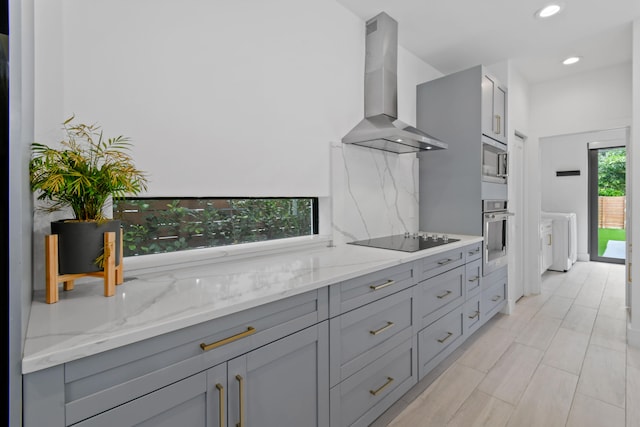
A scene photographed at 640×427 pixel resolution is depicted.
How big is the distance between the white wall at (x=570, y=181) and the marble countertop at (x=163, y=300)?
6067mm

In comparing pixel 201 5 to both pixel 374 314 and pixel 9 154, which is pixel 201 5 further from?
pixel 374 314

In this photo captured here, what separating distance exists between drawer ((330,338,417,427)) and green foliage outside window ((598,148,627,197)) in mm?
6294

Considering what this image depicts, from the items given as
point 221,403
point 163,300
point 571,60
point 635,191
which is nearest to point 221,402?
point 221,403

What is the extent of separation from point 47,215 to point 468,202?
2892mm

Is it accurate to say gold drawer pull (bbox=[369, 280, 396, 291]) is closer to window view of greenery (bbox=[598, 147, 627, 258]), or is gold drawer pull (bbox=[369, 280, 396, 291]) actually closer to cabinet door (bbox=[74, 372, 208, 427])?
cabinet door (bbox=[74, 372, 208, 427])

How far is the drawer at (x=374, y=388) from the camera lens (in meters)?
1.41

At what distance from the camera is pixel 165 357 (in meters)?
0.87

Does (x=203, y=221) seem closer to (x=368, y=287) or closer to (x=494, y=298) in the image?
(x=368, y=287)

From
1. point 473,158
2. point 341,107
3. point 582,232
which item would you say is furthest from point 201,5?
point 582,232

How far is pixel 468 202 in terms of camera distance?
9.22 feet

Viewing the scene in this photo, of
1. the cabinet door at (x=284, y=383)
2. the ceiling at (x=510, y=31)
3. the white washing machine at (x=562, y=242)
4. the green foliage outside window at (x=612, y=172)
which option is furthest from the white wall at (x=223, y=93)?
the green foliage outside window at (x=612, y=172)

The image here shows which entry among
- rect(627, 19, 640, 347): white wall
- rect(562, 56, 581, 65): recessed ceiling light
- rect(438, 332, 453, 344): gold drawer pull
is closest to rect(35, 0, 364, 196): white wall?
rect(438, 332, 453, 344): gold drawer pull

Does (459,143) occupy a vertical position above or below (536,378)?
above

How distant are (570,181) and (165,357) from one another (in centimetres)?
734
